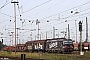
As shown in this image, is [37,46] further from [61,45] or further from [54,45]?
[61,45]

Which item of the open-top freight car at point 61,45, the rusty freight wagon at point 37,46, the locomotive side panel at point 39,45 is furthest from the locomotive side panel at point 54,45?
the rusty freight wagon at point 37,46

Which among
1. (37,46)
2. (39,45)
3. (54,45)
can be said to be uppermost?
(54,45)

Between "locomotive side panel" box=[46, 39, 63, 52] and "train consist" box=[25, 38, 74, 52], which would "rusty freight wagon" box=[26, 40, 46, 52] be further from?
"locomotive side panel" box=[46, 39, 63, 52]

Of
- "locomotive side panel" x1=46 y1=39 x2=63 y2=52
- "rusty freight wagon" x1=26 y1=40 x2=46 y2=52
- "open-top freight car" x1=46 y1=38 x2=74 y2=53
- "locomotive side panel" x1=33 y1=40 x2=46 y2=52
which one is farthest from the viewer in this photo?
"rusty freight wagon" x1=26 y1=40 x2=46 y2=52

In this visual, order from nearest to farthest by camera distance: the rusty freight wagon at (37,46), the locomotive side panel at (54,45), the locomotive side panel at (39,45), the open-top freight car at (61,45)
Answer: the open-top freight car at (61,45) → the locomotive side panel at (54,45) → the locomotive side panel at (39,45) → the rusty freight wagon at (37,46)

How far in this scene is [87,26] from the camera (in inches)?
2453

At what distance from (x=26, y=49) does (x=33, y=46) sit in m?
6.19

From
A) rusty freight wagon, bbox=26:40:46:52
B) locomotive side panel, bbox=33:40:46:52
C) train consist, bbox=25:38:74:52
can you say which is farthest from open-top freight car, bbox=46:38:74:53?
rusty freight wagon, bbox=26:40:46:52

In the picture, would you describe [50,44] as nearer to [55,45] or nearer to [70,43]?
[55,45]

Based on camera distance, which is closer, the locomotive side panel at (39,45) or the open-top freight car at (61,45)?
the open-top freight car at (61,45)

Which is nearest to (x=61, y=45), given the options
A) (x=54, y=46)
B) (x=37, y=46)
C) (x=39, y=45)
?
(x=54, y=46)

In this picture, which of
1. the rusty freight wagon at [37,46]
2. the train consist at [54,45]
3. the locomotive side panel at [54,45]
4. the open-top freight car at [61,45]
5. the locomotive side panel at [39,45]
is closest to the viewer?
the open-top freight car at [61,45]

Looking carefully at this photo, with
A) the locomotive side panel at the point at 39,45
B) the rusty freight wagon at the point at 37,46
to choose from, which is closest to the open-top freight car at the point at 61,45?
the locomotive side panel at the point at 39,45

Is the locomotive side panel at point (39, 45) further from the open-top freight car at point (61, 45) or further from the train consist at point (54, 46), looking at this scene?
the open-top freight car at point (61, 45)
